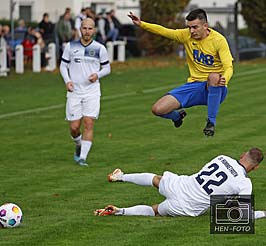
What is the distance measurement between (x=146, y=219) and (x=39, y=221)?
1.17 meters

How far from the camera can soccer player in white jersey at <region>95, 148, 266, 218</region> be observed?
11.9 m

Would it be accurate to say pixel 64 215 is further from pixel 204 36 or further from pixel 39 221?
pixel 204 36

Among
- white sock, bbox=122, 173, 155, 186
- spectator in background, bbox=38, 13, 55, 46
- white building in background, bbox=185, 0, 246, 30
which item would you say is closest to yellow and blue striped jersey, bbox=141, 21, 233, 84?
white sock, bbox=122, 173, 155, 186

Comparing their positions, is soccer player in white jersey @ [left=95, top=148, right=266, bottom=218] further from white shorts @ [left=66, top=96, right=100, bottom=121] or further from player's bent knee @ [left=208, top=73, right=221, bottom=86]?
white shorts @ [left=66, top=96, right=100, bottom=121]

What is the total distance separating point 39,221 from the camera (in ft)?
40.4

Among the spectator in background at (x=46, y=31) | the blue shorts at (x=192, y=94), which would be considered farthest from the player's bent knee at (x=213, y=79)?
the spectator in background at (x=46, y=31)

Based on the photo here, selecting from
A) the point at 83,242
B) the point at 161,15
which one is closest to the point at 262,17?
the point at 161,15

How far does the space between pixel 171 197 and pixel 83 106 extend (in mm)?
5282

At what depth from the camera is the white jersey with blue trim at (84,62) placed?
56.2 feet

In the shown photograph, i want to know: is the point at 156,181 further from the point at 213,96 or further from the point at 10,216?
the point at 213,96

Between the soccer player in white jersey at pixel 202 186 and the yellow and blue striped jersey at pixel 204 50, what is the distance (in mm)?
2986

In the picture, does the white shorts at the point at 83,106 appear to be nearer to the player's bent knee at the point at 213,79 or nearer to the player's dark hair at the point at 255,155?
the player's bent knee at the point at 213,79

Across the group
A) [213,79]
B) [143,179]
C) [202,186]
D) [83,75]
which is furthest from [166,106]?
[202,186]

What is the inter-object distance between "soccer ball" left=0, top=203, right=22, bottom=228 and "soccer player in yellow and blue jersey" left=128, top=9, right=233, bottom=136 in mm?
3865
